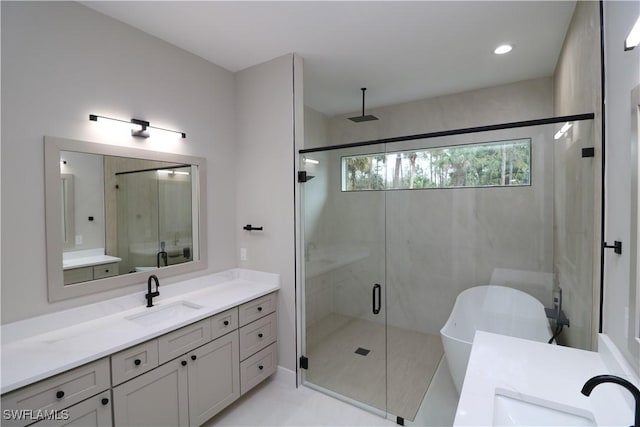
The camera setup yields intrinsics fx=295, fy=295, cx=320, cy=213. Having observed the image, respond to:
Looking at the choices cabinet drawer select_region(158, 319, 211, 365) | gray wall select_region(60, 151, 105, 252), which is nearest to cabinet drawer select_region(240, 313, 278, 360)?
cabinet drawer select_region(158, 319, 211, 365)

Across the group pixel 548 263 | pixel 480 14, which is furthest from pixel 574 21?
pixel 548 263

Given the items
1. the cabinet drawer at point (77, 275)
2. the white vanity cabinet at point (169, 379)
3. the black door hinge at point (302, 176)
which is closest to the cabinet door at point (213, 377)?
the white vanity cabinet at point (169, 379)

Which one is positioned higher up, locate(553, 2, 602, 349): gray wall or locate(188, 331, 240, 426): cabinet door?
locate(553, 2, 602, 349): gray wall

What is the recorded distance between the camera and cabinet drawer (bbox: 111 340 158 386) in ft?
5.24

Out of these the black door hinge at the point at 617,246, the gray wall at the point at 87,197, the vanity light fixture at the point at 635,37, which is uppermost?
the vanity light fixture at the point at 635,37

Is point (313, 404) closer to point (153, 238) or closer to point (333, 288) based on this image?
point (333, 288)

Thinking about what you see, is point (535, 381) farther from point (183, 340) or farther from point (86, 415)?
point (86, 415)

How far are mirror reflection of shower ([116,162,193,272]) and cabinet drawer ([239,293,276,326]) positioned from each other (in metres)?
0.71

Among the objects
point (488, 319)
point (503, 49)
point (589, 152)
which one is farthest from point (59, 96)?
point (488, 319)

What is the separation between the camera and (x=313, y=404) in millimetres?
2453

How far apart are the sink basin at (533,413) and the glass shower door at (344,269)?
1.65 meters

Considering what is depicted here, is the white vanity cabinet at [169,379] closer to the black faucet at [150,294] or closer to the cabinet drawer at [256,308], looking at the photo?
the cabinet drawer at [256,308]

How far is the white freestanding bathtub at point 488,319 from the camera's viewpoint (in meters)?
2.25

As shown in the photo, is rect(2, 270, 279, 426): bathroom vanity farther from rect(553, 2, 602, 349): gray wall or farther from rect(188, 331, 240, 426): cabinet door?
rect(553, 2, 602, 349): gray wall
